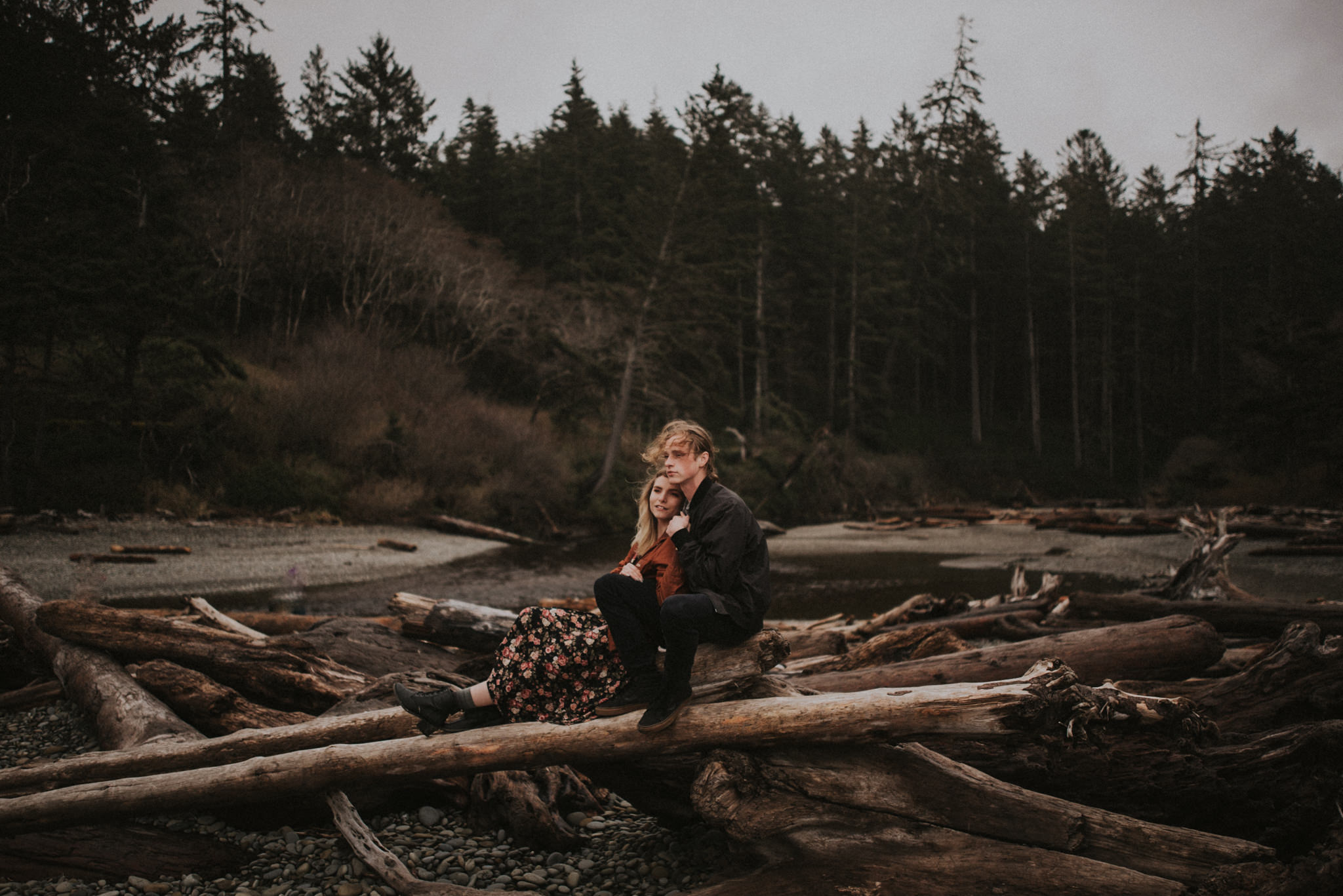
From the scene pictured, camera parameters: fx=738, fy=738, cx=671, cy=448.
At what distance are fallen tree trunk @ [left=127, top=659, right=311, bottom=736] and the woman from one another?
70.8 inches

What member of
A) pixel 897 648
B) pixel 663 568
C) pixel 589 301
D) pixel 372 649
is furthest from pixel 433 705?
pixel 589 301

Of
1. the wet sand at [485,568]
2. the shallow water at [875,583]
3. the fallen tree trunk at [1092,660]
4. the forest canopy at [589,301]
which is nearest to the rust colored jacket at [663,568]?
the fallen tree trunk at [1092,660]

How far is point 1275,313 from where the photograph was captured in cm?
3222

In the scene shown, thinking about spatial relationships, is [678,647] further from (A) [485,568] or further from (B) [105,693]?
(A) [485,568]

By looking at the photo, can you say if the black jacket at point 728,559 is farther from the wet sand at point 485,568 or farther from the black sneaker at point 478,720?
the wet sand at point 485,568

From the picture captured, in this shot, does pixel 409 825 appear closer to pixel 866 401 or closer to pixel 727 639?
pixel 727 639

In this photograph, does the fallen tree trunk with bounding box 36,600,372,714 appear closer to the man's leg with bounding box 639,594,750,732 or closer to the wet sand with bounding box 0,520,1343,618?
the man's leg with bounding box 639,594,750,732

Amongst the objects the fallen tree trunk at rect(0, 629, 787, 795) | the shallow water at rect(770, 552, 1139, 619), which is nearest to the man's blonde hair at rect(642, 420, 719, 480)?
the fallen tree trunk at rect(0, 629, 787, 795)

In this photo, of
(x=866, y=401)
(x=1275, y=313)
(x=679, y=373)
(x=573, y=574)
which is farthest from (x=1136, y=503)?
(x=573, y=574)

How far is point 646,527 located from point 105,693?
4.22m

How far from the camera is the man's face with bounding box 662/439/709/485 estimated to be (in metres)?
3.90

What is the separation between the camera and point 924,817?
3.35m

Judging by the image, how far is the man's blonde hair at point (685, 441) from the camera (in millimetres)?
3947

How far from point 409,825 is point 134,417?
20.6 m
